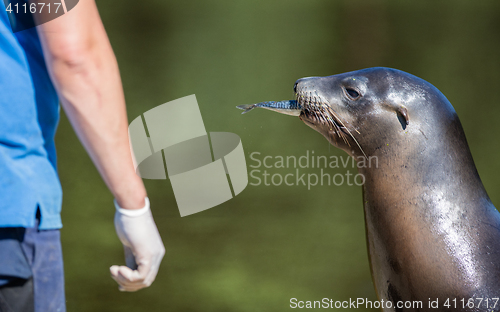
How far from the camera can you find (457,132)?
1396 mm

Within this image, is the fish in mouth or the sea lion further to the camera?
the fish in mouth

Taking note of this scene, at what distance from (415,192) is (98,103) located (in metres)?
0.96

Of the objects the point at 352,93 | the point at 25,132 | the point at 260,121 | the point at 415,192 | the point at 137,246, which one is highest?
the point at 25,132

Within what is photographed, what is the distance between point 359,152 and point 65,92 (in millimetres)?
939

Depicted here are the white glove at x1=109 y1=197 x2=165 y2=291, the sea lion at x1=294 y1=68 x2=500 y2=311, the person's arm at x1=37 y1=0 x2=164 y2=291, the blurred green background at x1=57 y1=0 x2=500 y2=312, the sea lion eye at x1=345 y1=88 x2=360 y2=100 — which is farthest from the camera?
the blurred green background at x1=57 y1=0 x2=500 y2=312

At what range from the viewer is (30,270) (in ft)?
2.73

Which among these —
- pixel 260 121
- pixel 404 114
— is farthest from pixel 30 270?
pixel 260 121

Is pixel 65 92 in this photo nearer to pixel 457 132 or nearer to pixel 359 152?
pixel 359 152

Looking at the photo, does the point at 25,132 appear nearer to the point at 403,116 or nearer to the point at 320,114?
the point at 320,114

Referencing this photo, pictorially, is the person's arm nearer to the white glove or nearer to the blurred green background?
the white glove

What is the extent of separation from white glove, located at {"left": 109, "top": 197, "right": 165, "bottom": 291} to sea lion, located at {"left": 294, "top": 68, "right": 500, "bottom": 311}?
73 cm

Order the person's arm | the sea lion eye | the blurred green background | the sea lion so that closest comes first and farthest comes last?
the person's arm, the sea lion, the sea lion eye, the blurred green background

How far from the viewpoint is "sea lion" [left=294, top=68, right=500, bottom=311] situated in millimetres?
1287

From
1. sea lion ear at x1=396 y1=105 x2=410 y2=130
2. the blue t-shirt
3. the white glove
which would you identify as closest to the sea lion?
sea lion ear at x1=396 y1=105 x2=410 y2=130
